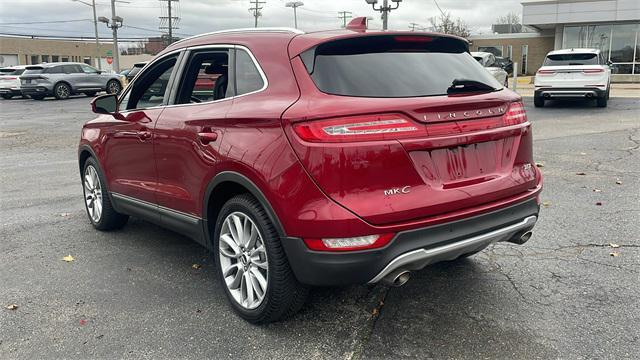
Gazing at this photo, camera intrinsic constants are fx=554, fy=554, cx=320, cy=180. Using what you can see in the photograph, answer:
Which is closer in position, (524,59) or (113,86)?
(113,86)

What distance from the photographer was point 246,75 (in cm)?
351

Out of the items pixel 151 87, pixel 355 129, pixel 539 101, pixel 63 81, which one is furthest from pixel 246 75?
pixel 63 81

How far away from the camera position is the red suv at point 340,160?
9.32ft

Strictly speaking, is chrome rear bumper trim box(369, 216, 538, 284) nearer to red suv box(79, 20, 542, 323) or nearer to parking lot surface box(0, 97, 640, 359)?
red suv box(79, 20, 542, 323)

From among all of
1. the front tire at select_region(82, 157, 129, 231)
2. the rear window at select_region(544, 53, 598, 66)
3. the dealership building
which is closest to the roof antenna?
the front tire at select_region(82, 157, 129, 231)

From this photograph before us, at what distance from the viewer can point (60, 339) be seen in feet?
10.8

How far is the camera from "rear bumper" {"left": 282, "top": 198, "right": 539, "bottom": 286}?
2865 millimetres

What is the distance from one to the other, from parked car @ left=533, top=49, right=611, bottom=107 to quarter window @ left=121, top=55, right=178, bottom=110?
14135mm

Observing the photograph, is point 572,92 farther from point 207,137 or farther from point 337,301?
point 207,137

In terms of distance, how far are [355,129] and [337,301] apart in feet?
4.56

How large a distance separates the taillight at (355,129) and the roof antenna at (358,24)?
30.0 inches

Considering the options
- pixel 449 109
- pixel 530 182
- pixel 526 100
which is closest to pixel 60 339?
pixel 449 109

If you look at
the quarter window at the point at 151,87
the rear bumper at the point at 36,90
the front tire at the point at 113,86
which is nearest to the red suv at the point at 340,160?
the quarter window at the point at 151,87

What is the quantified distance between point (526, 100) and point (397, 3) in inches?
284
